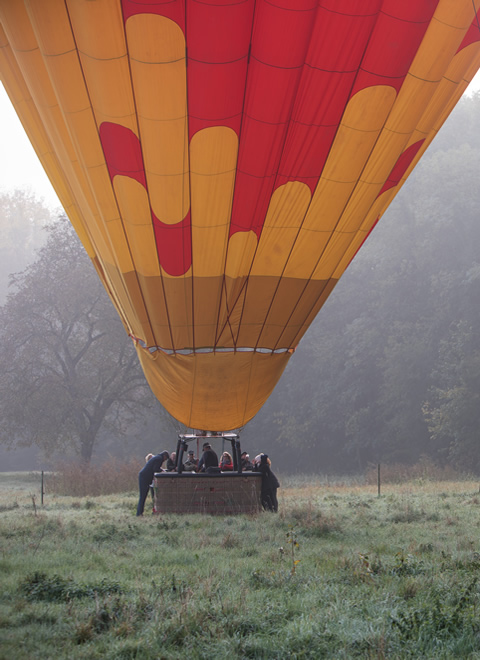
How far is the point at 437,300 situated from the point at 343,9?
25314mm

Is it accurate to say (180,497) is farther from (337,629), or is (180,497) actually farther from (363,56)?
(363,56)

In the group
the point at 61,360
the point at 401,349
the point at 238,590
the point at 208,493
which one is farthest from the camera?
the point at 401,349

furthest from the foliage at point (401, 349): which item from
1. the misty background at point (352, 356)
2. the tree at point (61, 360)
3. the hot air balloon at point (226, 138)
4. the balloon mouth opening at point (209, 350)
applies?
the hot air balloon at point (226, 138)

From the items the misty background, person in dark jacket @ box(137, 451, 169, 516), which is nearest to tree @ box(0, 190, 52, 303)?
the misty background

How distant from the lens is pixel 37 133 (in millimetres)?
6605

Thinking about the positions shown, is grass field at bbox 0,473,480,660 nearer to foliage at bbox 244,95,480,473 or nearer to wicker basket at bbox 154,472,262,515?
wicker basket at bbox 154,472,262,515

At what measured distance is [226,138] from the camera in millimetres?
5680

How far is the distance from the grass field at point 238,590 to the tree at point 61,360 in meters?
18.6

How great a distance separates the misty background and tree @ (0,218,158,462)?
0.18 ft

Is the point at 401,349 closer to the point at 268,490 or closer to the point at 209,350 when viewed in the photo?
the point at 268,490

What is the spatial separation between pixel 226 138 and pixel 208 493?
4.44 m

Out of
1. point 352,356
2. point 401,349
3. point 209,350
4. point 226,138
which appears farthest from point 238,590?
point 352,356

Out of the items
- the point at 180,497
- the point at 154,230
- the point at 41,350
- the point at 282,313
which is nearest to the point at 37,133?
the point at 154,230

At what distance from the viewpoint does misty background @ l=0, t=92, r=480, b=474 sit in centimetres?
2573
